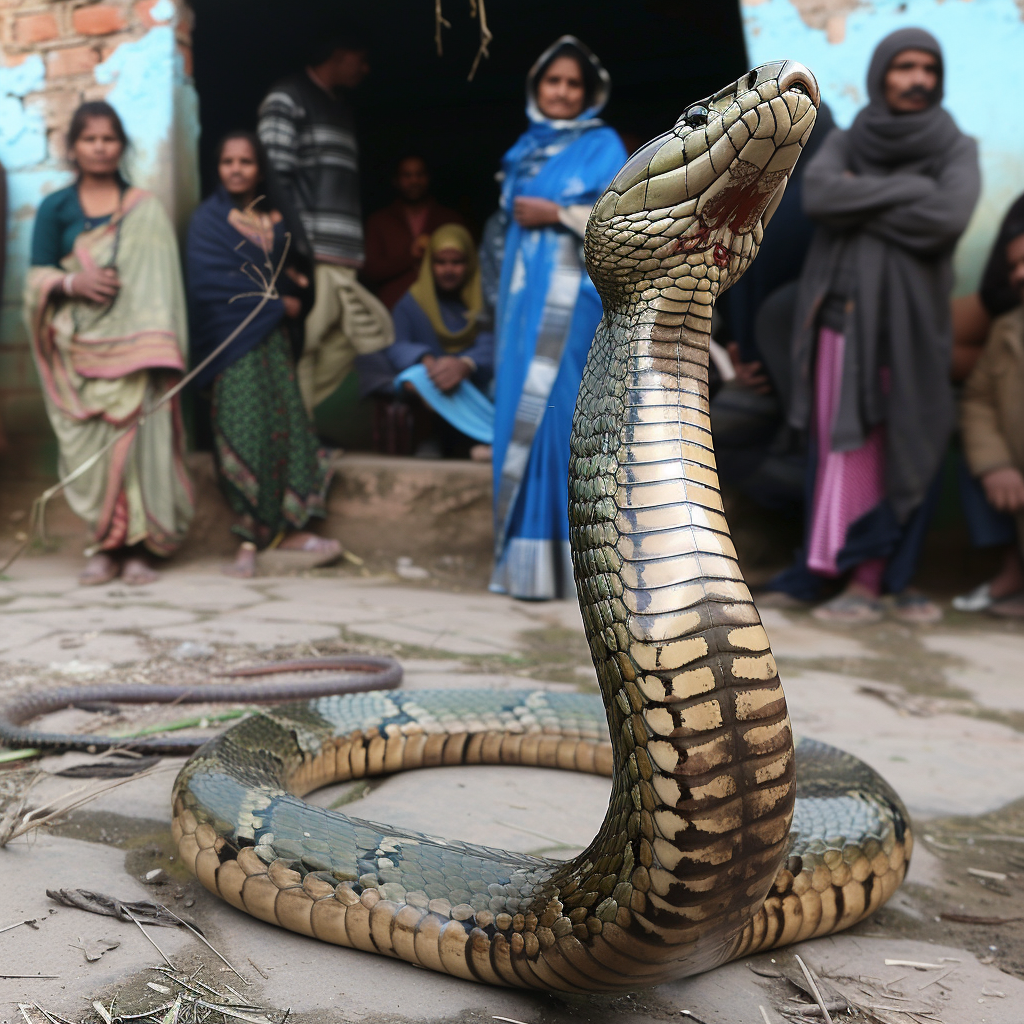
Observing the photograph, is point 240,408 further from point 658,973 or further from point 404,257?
point 658,973

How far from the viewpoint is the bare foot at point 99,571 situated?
4758 mm

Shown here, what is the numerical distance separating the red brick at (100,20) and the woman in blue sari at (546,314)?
2.51 meters

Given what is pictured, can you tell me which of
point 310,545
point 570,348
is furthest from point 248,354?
point 570,348

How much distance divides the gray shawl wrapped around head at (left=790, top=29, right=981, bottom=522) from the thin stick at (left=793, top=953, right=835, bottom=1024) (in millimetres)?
Result: 3460

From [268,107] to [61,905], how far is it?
5510 millimetres

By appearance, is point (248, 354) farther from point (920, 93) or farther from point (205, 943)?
point (205, 943)

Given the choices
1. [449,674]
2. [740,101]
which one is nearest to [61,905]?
[740,101]

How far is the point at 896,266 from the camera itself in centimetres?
460

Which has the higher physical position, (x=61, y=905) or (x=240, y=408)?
(x=240, y=408)

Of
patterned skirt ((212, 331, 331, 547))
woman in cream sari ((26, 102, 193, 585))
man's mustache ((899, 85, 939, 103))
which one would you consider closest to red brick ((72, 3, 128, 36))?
woman in cream sari ((26, 102, 193, 585))

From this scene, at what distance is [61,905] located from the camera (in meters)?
1.54

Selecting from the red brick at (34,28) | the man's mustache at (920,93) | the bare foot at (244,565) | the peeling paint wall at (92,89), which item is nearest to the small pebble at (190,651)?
the bare foot at (244,565)

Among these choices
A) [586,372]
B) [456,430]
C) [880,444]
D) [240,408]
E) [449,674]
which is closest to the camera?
[586,372]

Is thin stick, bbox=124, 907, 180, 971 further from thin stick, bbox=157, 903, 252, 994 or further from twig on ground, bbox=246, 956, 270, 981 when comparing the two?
twig on ground, bbox=246, 956, 270, 981
